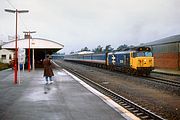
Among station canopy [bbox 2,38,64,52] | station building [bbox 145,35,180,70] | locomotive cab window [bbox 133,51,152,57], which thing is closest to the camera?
locomotive cab window [bbox 133,51,152,57]

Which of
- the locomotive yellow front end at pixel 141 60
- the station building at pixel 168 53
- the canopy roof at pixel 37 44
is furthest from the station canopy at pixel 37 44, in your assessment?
the locomotive yellow front end at pixel 141 60

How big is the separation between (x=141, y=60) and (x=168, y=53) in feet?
40.3

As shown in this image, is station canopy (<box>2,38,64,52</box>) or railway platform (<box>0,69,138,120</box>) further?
station canopy (<box>2,38,64,52</box>)

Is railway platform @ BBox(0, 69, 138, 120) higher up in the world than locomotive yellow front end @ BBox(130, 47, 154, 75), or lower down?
lower down

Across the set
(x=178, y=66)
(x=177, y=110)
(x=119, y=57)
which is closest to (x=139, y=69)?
(x=119, y=57)

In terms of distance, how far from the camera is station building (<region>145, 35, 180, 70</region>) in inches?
1516

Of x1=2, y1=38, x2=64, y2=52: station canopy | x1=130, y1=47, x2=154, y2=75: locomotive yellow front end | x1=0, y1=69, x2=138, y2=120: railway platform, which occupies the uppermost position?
x1=2, y1=38, x2=64, y2=52: station canopy

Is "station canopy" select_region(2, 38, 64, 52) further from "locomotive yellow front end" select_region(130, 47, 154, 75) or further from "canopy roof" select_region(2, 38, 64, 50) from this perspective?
"locomotive yellow front end" select_region(130, 47, 154, 75)

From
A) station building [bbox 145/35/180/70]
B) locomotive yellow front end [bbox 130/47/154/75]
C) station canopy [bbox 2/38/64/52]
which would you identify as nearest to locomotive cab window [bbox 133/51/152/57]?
locomotive yellow front end [bbox 130/47/154/75]

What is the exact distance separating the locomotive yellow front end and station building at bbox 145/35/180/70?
7.97 metres

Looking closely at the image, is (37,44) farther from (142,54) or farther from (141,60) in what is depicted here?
(141,60)

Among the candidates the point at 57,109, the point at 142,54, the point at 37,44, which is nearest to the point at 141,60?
the point at 142,54

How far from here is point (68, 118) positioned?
9.45m

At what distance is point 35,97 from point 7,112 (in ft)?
12.9
